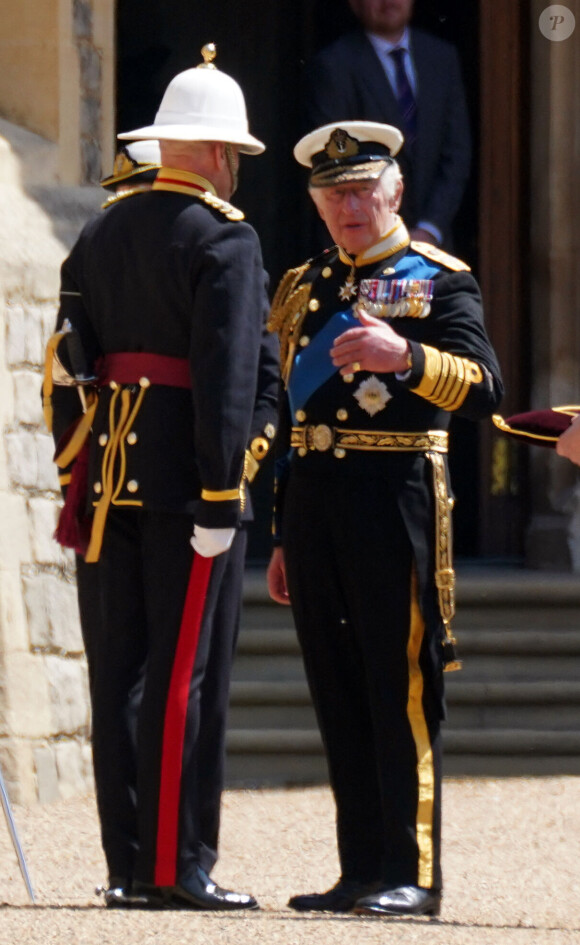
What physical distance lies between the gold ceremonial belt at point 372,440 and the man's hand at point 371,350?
237 mm

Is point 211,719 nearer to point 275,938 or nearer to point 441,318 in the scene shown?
point 275,938

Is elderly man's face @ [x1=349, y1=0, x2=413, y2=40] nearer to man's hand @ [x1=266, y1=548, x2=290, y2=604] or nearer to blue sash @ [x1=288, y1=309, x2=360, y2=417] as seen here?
blue sash @ [x1=288, y1=309, x2=360, y2=417]

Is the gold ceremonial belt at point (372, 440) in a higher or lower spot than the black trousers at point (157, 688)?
higher

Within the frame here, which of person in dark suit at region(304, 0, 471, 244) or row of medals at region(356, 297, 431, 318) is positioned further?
person in dark suit at region(304, 0, 471, 244)

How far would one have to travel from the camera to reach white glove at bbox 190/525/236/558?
392 centimetres

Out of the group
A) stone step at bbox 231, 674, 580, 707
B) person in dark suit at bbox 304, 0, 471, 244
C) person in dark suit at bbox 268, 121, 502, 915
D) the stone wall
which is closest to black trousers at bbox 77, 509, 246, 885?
person in dark suit at bbox 268, 121, 502, 915

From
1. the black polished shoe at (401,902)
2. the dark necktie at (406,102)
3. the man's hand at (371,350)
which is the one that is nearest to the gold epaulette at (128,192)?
the man's hand at (371,350)

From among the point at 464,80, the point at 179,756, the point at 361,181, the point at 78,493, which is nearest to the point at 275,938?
the point at 179,756

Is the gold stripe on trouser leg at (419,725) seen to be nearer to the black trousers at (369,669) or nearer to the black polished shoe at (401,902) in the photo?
the black trousers at (369,669)

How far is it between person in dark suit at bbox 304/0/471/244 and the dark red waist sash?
3.05m

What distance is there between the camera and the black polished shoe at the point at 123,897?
4.00 meters

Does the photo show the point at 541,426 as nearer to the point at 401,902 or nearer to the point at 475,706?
the point at 401,902

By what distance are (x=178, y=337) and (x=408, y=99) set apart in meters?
3.46

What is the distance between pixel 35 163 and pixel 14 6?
610mm
